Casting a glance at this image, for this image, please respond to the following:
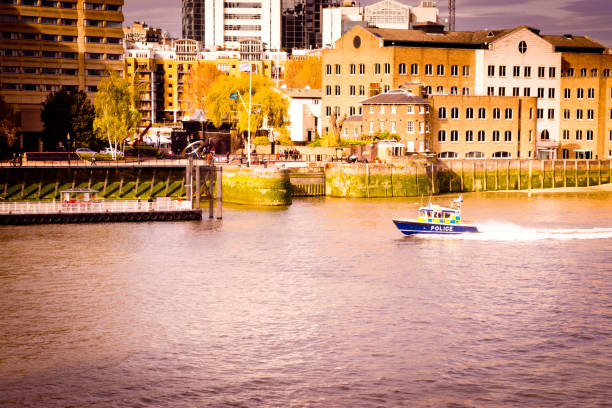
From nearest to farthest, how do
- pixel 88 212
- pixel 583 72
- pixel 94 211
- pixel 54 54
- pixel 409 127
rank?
pixel 88 212
pixel 94 211
pixel 409 127
pixel 583 72
pixel 54 54

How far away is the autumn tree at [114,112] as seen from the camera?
371 feet

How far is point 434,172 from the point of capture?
349 ft

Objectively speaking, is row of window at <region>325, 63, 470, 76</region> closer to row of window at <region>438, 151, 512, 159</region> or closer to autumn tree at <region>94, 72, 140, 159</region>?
row of window at <region>438, 151, 512, 159</region>

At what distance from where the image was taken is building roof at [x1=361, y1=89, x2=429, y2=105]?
118 meters

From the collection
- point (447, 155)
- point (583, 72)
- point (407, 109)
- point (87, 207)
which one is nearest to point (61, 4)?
point (407, 109)

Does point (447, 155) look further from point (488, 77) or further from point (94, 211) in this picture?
point (94, 211)

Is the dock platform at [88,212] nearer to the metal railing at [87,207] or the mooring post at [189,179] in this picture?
the metal railing at [87,207]

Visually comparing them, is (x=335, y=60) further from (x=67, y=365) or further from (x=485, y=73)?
(x=67, y=365)

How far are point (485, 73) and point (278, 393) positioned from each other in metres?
111

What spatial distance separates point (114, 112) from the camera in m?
114

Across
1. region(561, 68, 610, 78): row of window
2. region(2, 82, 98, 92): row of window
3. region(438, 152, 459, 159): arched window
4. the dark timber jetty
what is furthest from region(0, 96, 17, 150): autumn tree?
region(561, 68, 610, 78): row of window

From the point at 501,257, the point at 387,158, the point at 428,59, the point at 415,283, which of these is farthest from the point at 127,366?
the point at 428,59

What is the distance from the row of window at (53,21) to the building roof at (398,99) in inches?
2435

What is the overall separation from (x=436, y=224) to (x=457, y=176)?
3840cm
